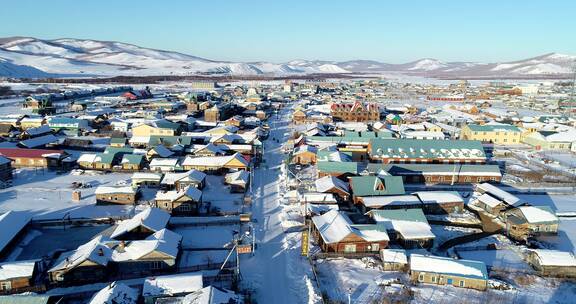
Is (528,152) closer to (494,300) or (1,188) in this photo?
(494,300)

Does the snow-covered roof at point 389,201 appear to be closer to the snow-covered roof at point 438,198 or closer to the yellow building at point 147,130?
the snow-covered roof at point 438,198

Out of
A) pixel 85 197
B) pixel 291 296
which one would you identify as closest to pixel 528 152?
pixel 291 296

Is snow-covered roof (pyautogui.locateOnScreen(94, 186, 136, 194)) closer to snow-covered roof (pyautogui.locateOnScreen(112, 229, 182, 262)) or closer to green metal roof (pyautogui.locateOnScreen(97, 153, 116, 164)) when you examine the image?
snow-covered roof (pyautogui.locateOnScreen(112, 229, 182, 262))

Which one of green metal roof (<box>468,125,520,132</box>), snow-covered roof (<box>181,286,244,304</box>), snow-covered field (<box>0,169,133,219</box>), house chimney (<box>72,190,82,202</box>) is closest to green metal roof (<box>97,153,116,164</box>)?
snow-covered field (<box>0,169,133,219</box>)

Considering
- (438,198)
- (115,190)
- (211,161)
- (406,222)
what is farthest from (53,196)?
(438,198)

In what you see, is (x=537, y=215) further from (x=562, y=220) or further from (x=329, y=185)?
(x=329, y=185)

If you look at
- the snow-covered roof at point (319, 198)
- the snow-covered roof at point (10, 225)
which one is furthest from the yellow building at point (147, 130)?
the snow-covered roof at point (319, 198)
